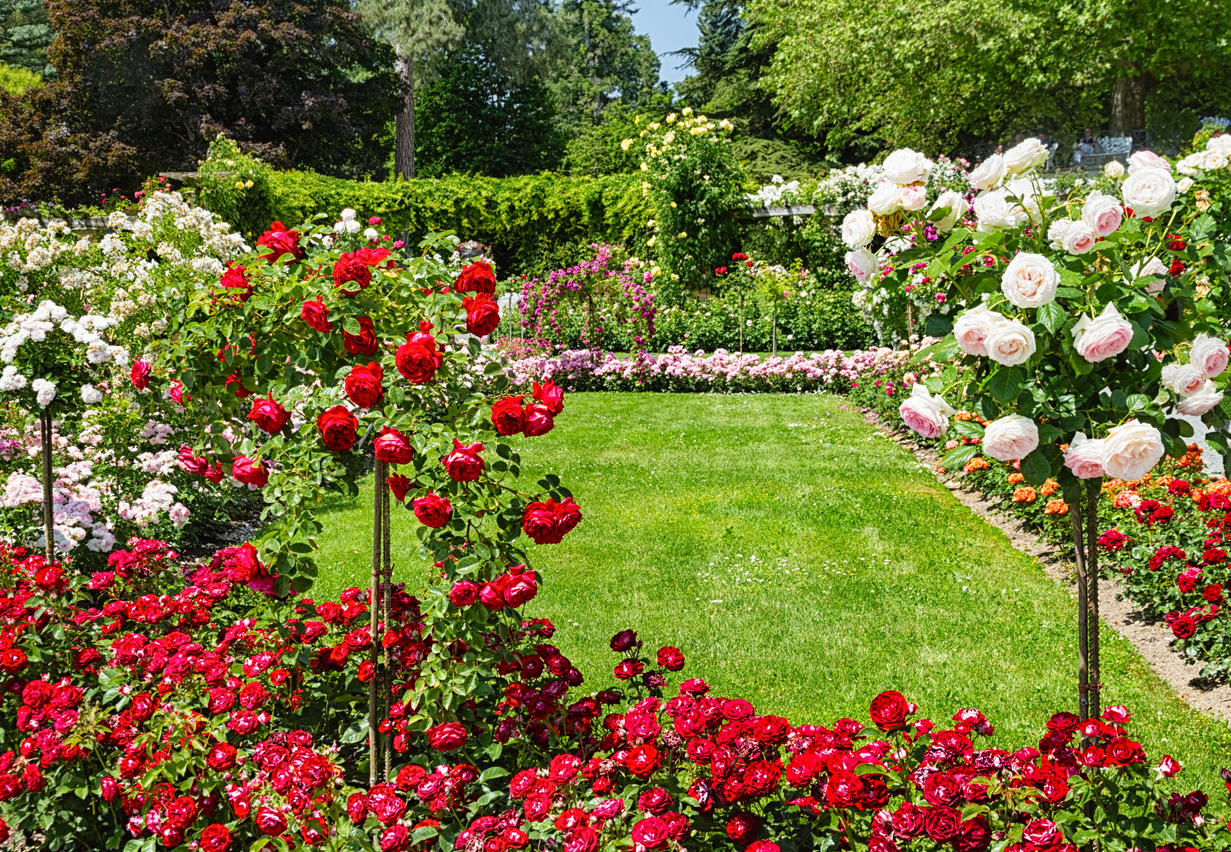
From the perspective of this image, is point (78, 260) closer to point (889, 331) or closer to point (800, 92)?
point (889, 331)

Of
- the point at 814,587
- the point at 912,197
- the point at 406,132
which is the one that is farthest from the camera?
the point at 406,132

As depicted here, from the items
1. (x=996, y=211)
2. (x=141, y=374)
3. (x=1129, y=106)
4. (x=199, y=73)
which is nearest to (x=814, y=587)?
(x=996, y=211)

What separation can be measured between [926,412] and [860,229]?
Answer: 1.43 ft

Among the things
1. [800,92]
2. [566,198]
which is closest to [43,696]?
[566,198]

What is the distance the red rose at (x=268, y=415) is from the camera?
6.47 ft

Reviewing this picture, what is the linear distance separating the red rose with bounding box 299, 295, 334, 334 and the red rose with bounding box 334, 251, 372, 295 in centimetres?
7

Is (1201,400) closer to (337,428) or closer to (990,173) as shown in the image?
(990,173)

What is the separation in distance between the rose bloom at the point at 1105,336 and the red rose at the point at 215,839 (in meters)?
1.83

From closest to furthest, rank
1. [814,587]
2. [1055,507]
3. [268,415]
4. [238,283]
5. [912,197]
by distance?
[912,197] → [268,415] → [238,283] → [1055,507] → [814,587]

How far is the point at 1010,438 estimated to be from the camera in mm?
1585

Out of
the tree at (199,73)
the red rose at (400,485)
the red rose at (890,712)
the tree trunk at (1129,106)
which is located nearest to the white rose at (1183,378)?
the red rose at (890,712)

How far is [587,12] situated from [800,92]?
17.4 metres

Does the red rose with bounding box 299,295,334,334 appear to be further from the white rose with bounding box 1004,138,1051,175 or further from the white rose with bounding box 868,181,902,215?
the white rose with bounding box 1004,138,1051,175

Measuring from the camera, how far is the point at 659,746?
2010 millimetres
